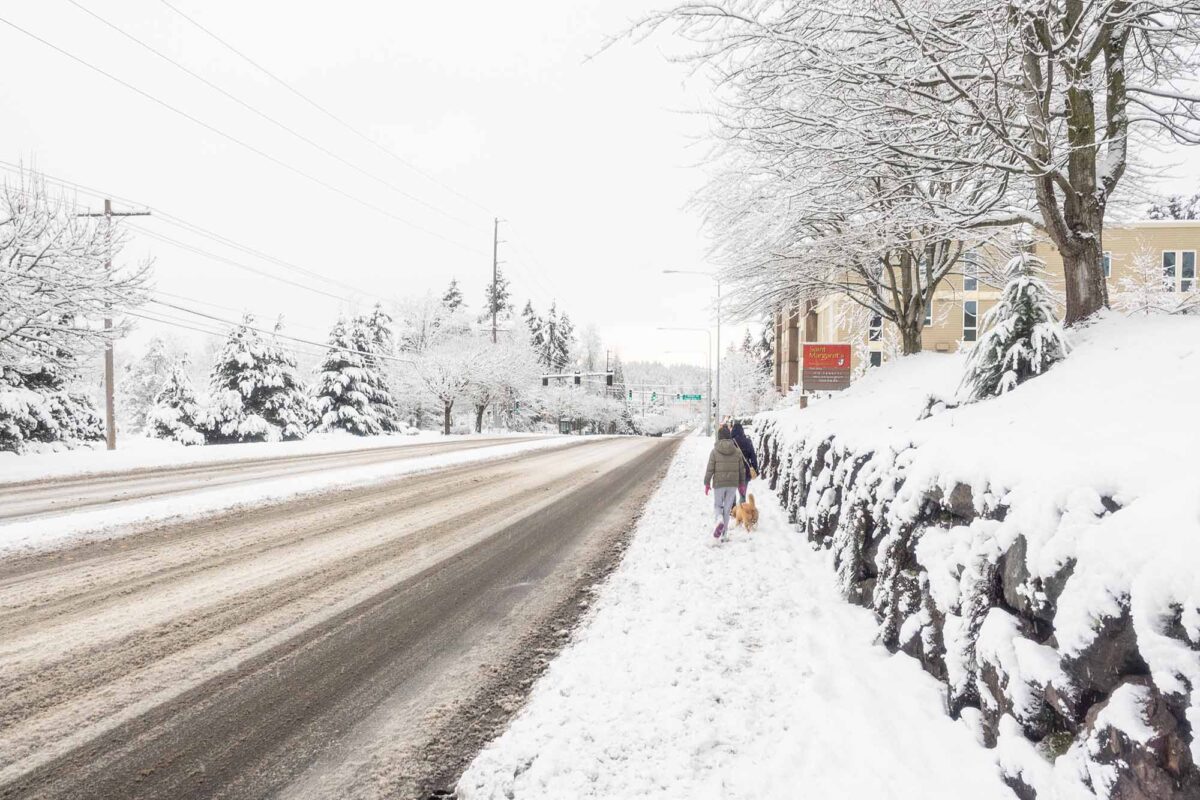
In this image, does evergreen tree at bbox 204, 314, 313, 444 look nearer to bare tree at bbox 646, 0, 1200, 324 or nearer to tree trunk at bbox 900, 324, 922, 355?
tree trunk at bbox 900, 324, 922, 355

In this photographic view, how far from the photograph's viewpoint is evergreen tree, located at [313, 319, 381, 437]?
35844 mm

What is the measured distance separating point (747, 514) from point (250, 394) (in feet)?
100

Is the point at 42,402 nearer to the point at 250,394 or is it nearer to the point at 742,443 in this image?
the point at 250,394

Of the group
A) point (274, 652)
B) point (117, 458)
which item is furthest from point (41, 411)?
point (274, 652)

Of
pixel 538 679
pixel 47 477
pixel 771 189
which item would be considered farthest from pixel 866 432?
pixel 47 477

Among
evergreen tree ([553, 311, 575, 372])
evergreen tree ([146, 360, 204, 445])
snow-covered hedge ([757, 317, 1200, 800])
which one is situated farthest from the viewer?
evergreen tree ([553, 311, 575, 372])

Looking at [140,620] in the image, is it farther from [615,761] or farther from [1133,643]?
[1133,643]

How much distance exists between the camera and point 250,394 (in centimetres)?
3069

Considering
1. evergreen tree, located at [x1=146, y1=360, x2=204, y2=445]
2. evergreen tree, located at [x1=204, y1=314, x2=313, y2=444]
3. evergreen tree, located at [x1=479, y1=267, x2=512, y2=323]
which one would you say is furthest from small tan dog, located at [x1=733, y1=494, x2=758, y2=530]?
evergreen tree, located at [x1=479, y1=267, x2=512, y2=323]

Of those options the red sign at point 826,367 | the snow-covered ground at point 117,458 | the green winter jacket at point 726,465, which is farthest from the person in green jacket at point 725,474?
the snow-covered ground at point 117,458

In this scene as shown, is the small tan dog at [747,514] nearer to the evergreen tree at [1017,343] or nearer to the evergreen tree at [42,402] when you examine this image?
the evergreen tree at [1017,343]

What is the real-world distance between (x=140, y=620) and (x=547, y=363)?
63810 mm

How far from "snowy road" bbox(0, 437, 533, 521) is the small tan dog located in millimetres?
9953

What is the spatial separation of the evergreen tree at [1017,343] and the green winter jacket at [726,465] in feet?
9.63
